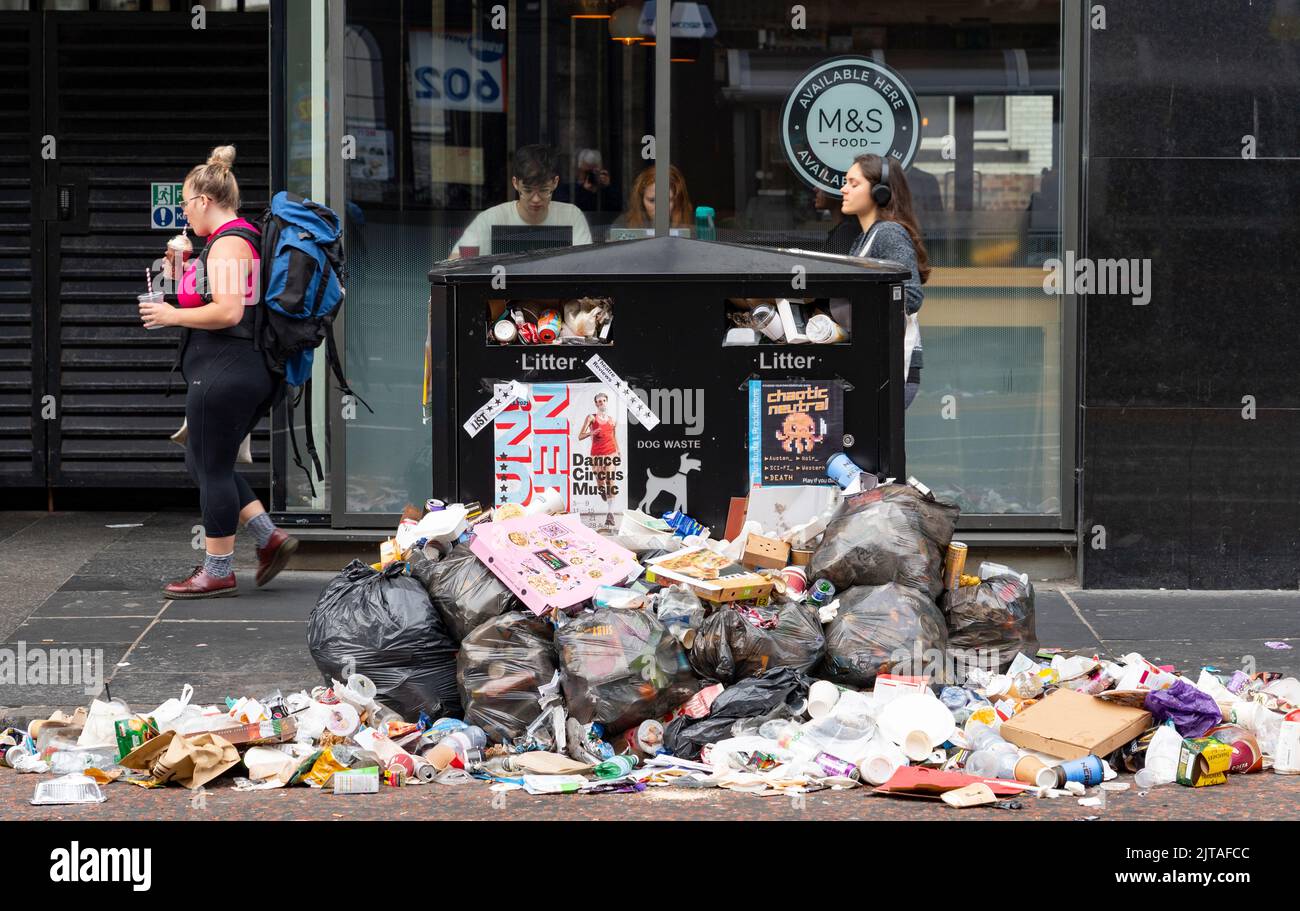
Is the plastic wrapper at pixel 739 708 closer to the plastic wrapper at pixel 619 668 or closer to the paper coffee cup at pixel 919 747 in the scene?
the plastic wrapper at pixel 619 668

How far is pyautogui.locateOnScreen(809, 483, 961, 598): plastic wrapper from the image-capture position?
20.1ft

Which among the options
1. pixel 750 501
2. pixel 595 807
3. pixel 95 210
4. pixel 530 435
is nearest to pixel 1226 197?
pixel 750 501

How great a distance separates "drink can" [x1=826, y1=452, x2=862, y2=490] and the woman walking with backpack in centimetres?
264

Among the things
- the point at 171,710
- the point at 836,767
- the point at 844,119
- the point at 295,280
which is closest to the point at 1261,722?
the point at 836,767

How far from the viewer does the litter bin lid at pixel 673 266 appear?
648cm

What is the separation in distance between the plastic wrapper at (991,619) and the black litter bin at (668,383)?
57cm

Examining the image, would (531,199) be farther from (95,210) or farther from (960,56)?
(95,210)

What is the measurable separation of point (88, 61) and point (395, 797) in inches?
236

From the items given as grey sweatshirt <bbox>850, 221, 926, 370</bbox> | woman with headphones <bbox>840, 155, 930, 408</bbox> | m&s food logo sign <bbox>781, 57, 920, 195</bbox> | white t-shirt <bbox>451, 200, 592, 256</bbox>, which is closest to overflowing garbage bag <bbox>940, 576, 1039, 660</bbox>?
woman with headphones <bbox>840, 155, 930, 408</bbox>

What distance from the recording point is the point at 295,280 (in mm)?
7395

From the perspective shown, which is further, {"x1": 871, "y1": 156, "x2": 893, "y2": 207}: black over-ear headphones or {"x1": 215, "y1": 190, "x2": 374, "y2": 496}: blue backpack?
{"x1": 871, "y1": 156, "x2": 893, "y2": 207}: black over-ear headphones

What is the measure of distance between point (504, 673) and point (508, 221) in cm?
340

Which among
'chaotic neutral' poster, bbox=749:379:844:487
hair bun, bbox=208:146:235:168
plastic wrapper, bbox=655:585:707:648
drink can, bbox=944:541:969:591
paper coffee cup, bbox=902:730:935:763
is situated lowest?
paper coffee cup, bbox=902:730:935:763

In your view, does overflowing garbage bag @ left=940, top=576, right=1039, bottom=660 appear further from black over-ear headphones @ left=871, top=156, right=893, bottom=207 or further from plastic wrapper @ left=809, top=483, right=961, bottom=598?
black over-ear headphones @ left=871, top=156, right=893, bottom=207
